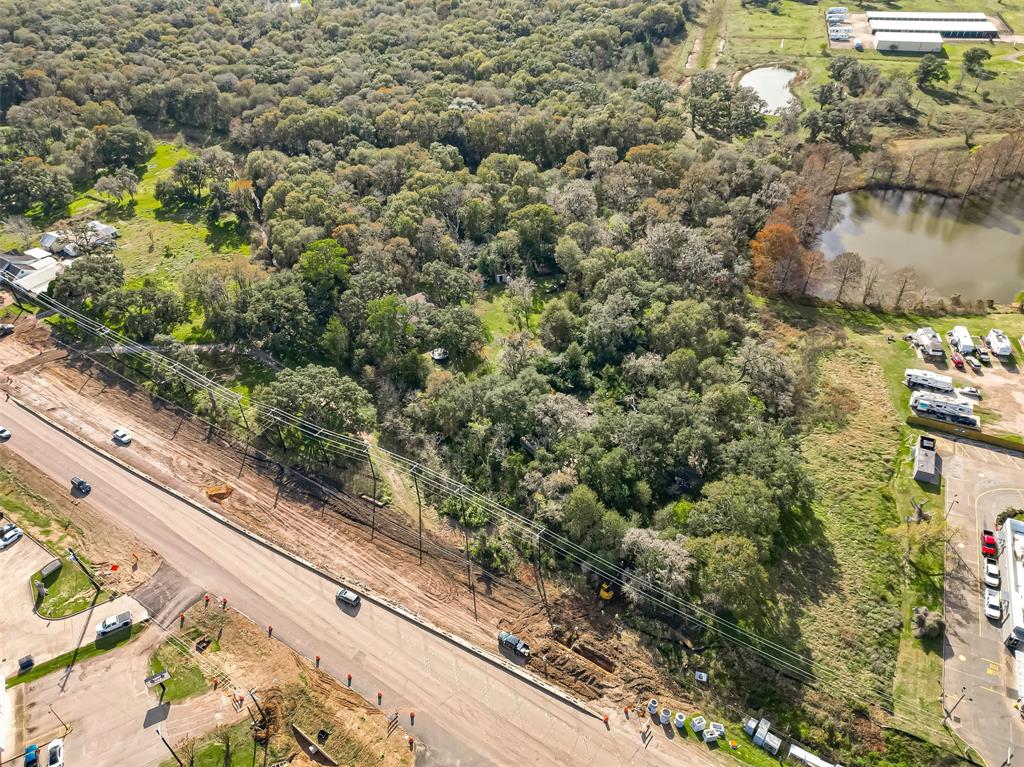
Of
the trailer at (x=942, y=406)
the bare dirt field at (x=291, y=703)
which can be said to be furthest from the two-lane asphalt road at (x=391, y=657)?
the trailer at (x=942, y=406)

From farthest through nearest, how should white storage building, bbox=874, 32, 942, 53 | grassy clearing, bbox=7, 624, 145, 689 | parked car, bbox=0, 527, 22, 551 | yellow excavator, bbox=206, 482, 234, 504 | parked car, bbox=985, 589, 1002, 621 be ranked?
white storage building, bbox=874, 32, 942, 53, yellow excavator, bbox=206, 482, 234, 504, parked car, bbox=0, 527, 22, 551, parked car, bbox=985, 589, 1002, 621, grassy clearing, bbox=7, 624, 145, 689

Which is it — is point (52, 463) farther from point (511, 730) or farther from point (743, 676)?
point (743, 676)

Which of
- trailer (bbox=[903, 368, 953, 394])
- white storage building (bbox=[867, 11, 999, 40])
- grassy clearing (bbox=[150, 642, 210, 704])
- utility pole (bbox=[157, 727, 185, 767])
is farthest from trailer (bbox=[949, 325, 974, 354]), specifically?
white storage building (bbox=[867, 11, 999, 40])

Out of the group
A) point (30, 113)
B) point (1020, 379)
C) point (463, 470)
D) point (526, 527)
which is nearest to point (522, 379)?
point (463, 470)

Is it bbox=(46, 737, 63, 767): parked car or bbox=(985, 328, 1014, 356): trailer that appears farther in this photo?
bbox=(985, 328, 1014, 356): trailer

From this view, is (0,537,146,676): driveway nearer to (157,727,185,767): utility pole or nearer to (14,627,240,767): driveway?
(14,627,240,767): driveway

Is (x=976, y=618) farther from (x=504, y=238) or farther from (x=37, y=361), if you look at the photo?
(x=37, y=361)

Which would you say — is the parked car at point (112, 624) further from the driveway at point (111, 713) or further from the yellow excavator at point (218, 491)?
the yellow excavator at point (218, 491)

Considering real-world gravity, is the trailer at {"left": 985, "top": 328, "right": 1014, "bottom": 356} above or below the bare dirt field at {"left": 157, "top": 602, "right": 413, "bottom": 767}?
above
